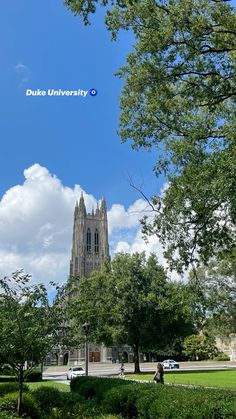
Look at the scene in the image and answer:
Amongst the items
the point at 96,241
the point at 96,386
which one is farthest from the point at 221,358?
the point at 96,386

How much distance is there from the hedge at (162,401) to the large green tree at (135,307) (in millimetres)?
28898

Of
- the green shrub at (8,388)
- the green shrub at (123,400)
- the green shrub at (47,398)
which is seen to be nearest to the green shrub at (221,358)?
the green shrub at (8,388)

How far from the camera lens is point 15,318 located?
12.8 meters

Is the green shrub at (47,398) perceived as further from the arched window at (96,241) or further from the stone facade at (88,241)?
the arched window at (96,241)

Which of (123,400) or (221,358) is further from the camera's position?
(221,358)

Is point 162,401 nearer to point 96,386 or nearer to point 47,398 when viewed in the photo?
point 96,386

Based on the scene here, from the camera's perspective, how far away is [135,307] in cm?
4400

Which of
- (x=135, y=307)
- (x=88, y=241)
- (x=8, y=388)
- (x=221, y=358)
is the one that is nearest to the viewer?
(x=8, y=388)

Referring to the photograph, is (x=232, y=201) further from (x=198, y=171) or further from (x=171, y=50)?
(x=171, y=50)

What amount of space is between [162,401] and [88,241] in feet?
415

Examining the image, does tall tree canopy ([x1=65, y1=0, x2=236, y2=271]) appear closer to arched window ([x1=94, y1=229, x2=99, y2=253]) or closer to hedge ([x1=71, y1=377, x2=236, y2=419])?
hedge ([x1=71, y1=377, x2=236, y2=419])

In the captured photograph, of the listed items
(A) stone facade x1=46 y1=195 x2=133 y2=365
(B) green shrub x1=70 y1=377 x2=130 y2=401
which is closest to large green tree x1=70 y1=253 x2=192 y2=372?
(B) green shrub x1=70 y1=377 x2=130 y2=401

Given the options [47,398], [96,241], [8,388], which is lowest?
[47,398]

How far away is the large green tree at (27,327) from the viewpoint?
484 inches
